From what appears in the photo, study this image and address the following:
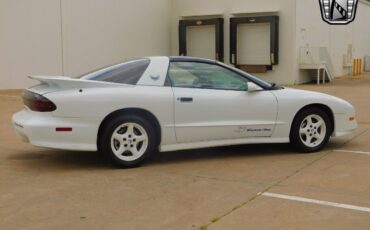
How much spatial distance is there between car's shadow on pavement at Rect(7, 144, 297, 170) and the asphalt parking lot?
13 mm

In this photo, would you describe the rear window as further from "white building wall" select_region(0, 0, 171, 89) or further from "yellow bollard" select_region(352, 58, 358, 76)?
"yellow bollard" select_region(352, 58, 358, 76)

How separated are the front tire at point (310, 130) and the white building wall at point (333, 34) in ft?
54.5

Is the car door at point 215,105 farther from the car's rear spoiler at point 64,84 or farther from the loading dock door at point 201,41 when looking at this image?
the loading dock door at point 201,41

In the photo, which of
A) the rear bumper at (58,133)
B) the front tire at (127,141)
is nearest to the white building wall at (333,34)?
the front tire at (127,141)

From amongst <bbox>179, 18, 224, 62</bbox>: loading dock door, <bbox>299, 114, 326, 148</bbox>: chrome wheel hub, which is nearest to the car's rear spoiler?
<bbox>299, 114, 326, 148</bbox>: chrome wheel hub

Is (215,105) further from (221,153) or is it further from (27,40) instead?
(27,40)

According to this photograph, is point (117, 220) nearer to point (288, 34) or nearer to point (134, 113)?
point (134, 113)

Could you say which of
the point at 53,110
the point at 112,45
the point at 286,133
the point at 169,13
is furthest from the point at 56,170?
the point at 169,13

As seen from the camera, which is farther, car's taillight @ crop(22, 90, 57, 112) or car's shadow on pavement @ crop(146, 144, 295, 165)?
car's shadow on pavement @ crop(146, 144, 295, 165)

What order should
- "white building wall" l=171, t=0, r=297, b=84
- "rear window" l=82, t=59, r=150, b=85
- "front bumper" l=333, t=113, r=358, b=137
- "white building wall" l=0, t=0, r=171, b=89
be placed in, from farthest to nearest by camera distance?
"white building wall" l=171, t=0, r=297, b=84, "white building wall" l=0, t=0, r=171, b=89, "front bumper" l=333, t=113, r=358, b=137, "rear window" l=82, t=59, r=150, b=85

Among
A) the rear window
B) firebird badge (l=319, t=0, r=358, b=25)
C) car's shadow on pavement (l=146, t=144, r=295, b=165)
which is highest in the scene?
firebird badge (l=319, t=0, r=358, b=25)

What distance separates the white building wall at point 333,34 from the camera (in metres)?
23.8

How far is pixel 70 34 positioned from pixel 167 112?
617 inches

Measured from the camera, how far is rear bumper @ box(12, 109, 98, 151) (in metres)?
6.13
